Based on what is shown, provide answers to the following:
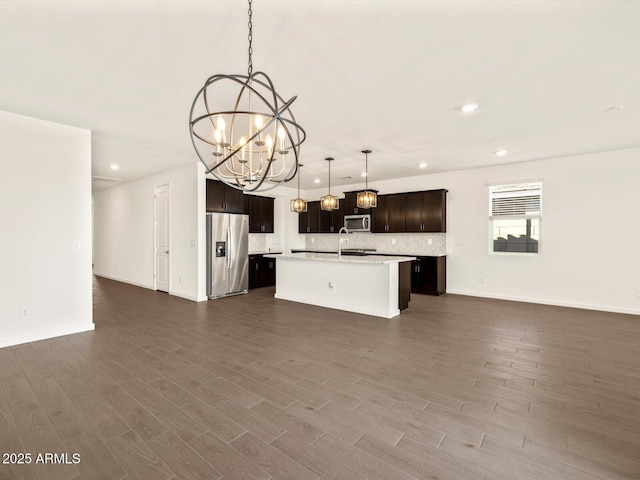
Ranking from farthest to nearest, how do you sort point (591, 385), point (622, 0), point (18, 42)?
point (591, 385) → point (18, 42) → point (622, 0)

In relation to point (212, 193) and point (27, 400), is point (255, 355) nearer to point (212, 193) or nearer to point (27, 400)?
point (27, 400)

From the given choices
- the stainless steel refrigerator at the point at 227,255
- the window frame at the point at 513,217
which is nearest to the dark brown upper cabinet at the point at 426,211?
the window frame at the point at 513,217

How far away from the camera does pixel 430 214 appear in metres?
6.68

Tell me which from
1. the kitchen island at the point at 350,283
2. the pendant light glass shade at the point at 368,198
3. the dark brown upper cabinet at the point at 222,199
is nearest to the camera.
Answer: the kitchen island at the point at 350,283

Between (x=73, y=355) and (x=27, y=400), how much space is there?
36.4 inches

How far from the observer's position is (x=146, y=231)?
23.6ft

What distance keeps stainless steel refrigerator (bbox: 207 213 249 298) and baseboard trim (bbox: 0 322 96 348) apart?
2.25m

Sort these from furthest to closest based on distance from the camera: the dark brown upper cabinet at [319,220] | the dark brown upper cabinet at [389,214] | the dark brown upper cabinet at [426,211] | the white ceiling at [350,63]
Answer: the dark brown upper cabinet at [319,220], the dark brown upper cabinet at [389,214], the dark brown upper cabinet at [426,211], the white ceiling at [350,63]

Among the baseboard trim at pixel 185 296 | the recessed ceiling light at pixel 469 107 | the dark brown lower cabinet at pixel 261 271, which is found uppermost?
the recessed ceiling light at pixel 469 107

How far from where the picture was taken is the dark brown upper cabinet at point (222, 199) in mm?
6234

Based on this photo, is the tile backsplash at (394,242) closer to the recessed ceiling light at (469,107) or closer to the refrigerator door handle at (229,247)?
the refrigerator door handle at (229,247)

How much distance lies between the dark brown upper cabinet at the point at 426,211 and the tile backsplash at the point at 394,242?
0.36 m

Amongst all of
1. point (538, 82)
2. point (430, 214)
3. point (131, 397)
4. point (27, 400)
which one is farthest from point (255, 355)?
point (430, 214)

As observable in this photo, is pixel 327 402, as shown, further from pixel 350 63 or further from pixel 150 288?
pixel 150 288
